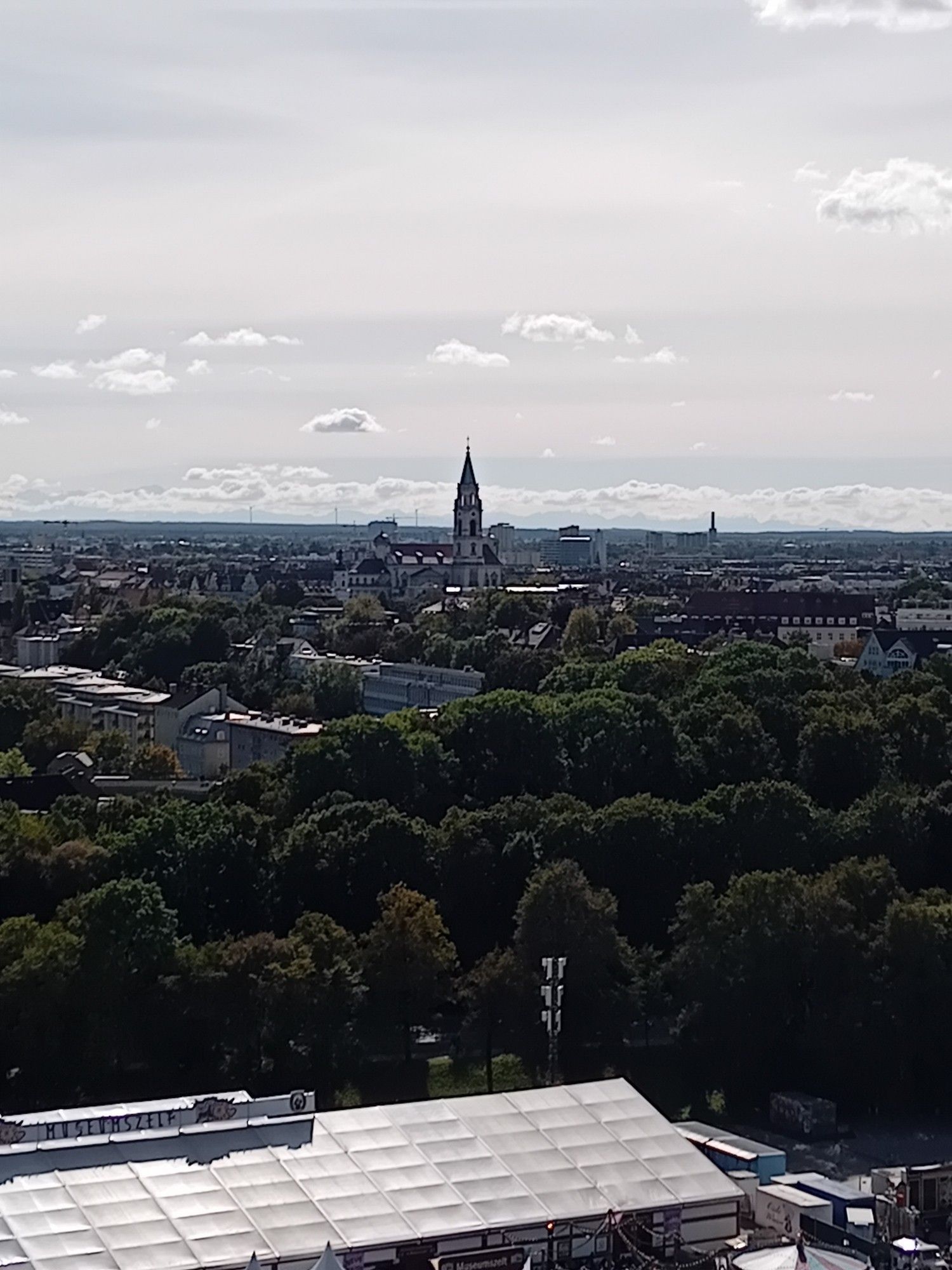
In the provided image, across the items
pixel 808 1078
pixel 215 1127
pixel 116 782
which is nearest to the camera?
pixel 215 1127

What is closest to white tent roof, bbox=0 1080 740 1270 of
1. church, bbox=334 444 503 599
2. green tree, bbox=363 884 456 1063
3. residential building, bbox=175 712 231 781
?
green tree, bbox=363 884 456 1063

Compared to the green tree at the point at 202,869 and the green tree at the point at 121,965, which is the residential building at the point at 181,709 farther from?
the green tree at the point at 121,965

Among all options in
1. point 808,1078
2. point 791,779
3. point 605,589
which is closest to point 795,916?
point 808,1078

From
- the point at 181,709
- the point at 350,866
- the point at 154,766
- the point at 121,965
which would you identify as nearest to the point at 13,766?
the point at 154,766

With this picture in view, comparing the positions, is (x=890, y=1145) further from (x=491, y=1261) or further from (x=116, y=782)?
(x=116, y=782)

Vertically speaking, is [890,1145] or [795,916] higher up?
[795,916]

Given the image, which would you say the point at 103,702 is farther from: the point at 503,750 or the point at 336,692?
the point at 503,750

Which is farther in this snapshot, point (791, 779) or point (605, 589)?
point (605, 589)
